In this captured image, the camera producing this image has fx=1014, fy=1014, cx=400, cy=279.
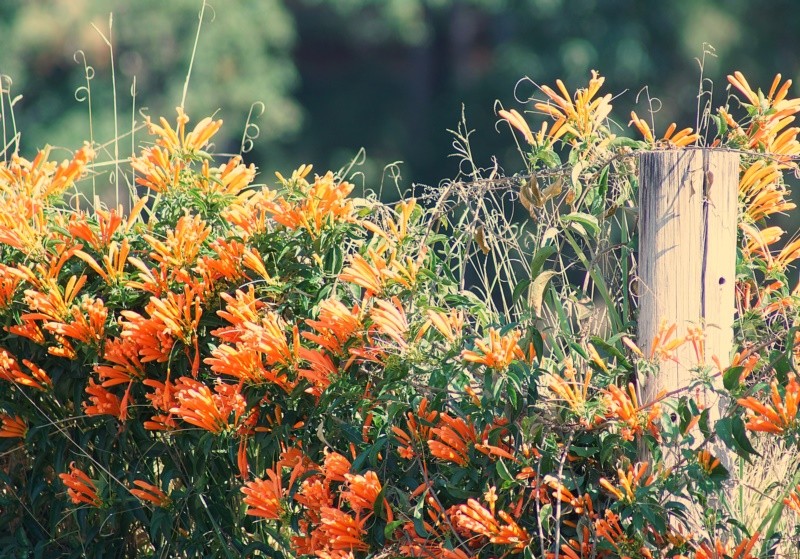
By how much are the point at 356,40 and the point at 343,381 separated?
1311 centimetres

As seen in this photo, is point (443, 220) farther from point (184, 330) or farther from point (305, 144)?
point (305, 144)

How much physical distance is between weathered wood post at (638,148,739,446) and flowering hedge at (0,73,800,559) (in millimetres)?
68

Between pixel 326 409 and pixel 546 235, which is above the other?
pixel 546 235

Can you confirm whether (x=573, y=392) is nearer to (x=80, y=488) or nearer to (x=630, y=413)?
(x=630, y=413)

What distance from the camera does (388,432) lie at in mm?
1938

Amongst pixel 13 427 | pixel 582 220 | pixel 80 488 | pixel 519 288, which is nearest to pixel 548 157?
pixel 582 220

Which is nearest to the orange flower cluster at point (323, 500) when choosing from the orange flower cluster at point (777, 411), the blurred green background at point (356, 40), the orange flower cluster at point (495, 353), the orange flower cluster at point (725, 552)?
the orange flower cluster at point (495, 353)

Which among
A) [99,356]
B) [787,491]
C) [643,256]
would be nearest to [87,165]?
[99,356]

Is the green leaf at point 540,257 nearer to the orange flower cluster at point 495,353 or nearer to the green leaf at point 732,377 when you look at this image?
the orange flower cluster at point 495,353

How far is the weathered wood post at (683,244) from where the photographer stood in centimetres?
191

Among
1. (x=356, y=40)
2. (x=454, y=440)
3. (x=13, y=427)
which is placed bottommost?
(x=356, y=40)

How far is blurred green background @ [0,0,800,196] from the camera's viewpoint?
11891 mm

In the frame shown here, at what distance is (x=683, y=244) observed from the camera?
1.91 meters

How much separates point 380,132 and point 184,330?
40.4 ft
